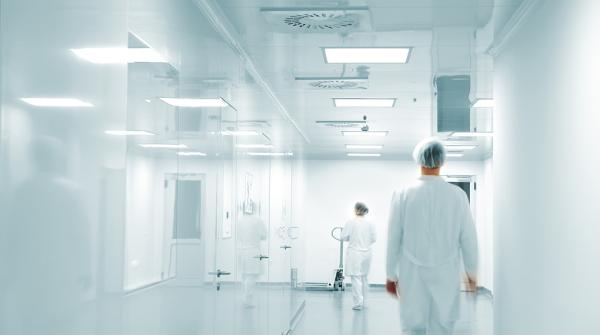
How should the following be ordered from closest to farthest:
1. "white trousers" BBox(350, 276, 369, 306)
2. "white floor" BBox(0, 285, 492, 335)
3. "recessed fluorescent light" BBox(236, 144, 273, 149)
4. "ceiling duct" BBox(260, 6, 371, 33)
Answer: "white floor" BBox(0, 285, 492, 335) < "ceiling duct" BBox(260, 6, 371, 33) < "recessed fluorescent light" BBox(236, 144, 273, 149) < "white trousers" BBox(350, 276, 369, 306)

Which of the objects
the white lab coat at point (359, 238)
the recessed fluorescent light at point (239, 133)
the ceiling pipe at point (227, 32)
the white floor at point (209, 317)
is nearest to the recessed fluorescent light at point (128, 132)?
the white floor at point (209, 317)

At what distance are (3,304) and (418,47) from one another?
13.4 ft

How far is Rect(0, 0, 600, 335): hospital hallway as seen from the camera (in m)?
1.77

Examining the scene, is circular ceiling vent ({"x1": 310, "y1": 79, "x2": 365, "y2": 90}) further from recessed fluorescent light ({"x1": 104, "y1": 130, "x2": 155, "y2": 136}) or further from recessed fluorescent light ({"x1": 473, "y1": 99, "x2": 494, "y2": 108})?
recessed fluorescent light ({"x1": 104, "y1": 130, "x2": 155, "y2": 136})

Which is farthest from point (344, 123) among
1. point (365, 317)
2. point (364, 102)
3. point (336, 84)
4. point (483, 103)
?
point (365, 317)

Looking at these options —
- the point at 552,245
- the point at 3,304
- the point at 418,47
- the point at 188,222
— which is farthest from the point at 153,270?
the point at 418,47

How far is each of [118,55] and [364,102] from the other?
5.57 m

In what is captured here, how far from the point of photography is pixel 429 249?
4176 millimetres

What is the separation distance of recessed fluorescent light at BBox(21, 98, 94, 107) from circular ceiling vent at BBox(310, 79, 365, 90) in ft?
14.4

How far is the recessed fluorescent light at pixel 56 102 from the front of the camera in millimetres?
1656

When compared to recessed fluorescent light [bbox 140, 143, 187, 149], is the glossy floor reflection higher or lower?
lower

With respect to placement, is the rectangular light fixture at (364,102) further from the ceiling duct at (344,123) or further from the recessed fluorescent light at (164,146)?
the recessed fluorescent light at (164,146)

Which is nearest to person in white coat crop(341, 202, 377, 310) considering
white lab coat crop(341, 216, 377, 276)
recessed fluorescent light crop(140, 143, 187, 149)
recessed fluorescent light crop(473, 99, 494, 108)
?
white lab coat crop(341, 216, 377, 276)

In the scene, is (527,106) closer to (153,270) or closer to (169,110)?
(169,110)
